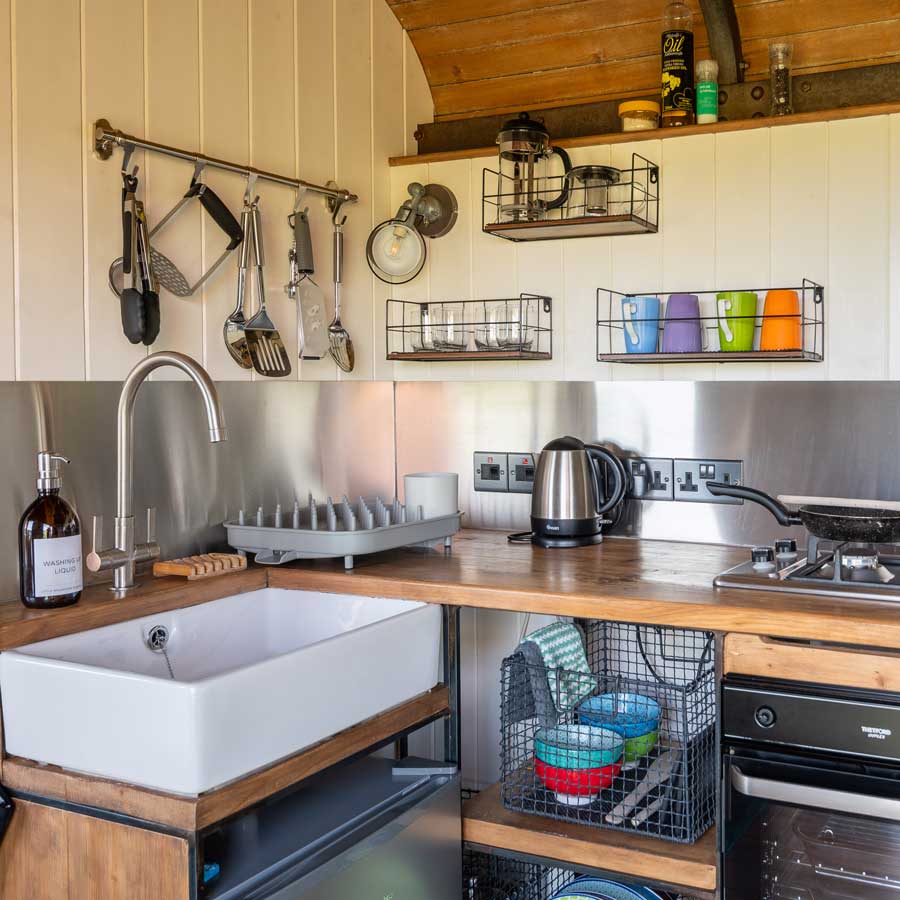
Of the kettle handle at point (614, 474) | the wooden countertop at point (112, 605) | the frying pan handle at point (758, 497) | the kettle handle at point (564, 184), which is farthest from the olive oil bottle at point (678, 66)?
the wooden countertop at point (112, 605)

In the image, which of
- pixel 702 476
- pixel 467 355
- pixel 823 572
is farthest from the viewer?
pixel 467 355

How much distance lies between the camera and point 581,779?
193 centimetres

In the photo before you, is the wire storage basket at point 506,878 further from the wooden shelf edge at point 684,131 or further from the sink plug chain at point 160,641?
the wooden shelf edge at point 684,131

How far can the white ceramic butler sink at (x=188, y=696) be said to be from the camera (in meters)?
1.37

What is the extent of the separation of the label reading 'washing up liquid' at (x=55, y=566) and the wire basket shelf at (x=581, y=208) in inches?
50.5

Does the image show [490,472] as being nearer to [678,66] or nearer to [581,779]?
[581,779]

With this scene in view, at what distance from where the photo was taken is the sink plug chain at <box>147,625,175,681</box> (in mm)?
1816

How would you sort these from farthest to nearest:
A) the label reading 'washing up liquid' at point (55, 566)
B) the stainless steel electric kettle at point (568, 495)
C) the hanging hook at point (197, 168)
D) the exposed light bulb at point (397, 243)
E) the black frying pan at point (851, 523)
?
the exposed light bulb at point (397, 243) → the stainless steel electric kettle at point (568, 495) → the hanging hook at point (197, 168) → the black frying pan at point (851, 523) → the label reading 'washing up liquid' at point (55, 566)

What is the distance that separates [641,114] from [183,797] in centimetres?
186

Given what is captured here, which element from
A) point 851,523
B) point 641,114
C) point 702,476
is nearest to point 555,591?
point 851,523

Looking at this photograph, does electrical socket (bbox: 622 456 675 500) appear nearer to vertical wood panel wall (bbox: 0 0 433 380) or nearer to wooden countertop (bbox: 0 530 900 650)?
wooden countertop (bbox: 0 530 900 650)

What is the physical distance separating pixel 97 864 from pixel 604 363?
1634 millimetres

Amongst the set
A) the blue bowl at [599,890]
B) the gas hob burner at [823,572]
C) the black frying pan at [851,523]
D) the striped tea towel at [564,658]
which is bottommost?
the blue bowl at [599,890]

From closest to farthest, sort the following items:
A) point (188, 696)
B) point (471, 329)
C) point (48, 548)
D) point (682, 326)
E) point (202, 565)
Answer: point (188, 696) < point (48, 548) < point (202, 565) < point (682, 326) < point (471, 329)
